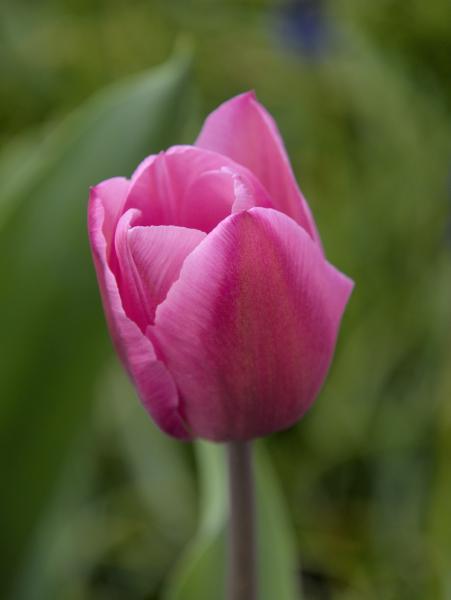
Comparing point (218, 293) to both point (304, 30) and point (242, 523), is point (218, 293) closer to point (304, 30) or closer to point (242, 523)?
point (242, 523)

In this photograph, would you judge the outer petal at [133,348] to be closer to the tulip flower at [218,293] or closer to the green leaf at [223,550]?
the tulip flower at [218,293]

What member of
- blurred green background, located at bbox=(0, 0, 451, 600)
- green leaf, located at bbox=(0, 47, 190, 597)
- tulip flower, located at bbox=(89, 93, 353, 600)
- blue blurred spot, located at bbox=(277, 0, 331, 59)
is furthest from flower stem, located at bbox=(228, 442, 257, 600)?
blue blurred spot, located at bbox=(277, 0, 331, 59)

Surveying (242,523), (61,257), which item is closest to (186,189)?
(242,523)

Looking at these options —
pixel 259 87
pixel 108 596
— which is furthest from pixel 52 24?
pixel 108 596

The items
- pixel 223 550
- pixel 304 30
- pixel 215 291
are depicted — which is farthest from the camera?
pixel 304 30

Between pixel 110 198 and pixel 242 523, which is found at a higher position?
pixel 110 198

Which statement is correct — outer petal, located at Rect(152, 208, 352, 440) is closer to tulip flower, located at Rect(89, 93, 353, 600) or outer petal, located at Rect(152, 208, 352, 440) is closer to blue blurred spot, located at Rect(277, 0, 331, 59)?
tulip flower, located at Rect(89, 93, 353, 600)

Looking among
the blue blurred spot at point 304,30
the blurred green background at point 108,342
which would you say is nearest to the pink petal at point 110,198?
the blurred green background at point 108,342
